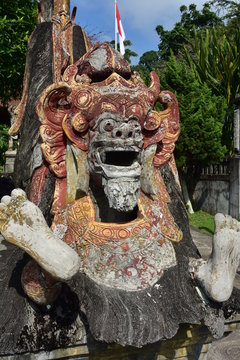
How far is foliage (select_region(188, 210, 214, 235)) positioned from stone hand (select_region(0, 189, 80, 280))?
640 centimetres

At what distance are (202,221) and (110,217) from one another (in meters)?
7.25

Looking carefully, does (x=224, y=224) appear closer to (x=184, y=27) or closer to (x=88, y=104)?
(x=88, y=104)

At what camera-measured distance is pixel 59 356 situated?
1699 millimetres

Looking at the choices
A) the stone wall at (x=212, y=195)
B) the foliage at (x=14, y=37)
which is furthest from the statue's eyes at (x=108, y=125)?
the stone wall at (x=212, y=195)

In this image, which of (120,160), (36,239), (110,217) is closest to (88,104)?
(120,160)

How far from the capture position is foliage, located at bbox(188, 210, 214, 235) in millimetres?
7966

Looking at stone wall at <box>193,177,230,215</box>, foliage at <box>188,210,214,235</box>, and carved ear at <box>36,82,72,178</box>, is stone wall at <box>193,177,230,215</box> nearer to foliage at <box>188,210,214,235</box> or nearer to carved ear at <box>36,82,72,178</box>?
foliage at <box>188,210,214,235</box>

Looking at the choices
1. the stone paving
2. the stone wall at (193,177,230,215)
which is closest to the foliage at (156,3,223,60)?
the stone wall at (193,177,230,215)

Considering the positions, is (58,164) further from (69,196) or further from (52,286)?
(52,286)

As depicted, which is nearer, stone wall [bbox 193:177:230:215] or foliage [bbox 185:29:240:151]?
stone wall [bbox 193:177:230:215]

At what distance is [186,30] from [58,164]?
72.3 feet

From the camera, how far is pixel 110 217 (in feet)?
6.46

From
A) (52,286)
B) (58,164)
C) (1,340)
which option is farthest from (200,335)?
(58,164)

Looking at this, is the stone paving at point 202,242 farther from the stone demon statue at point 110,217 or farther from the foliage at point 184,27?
the foliage at point 184,27
